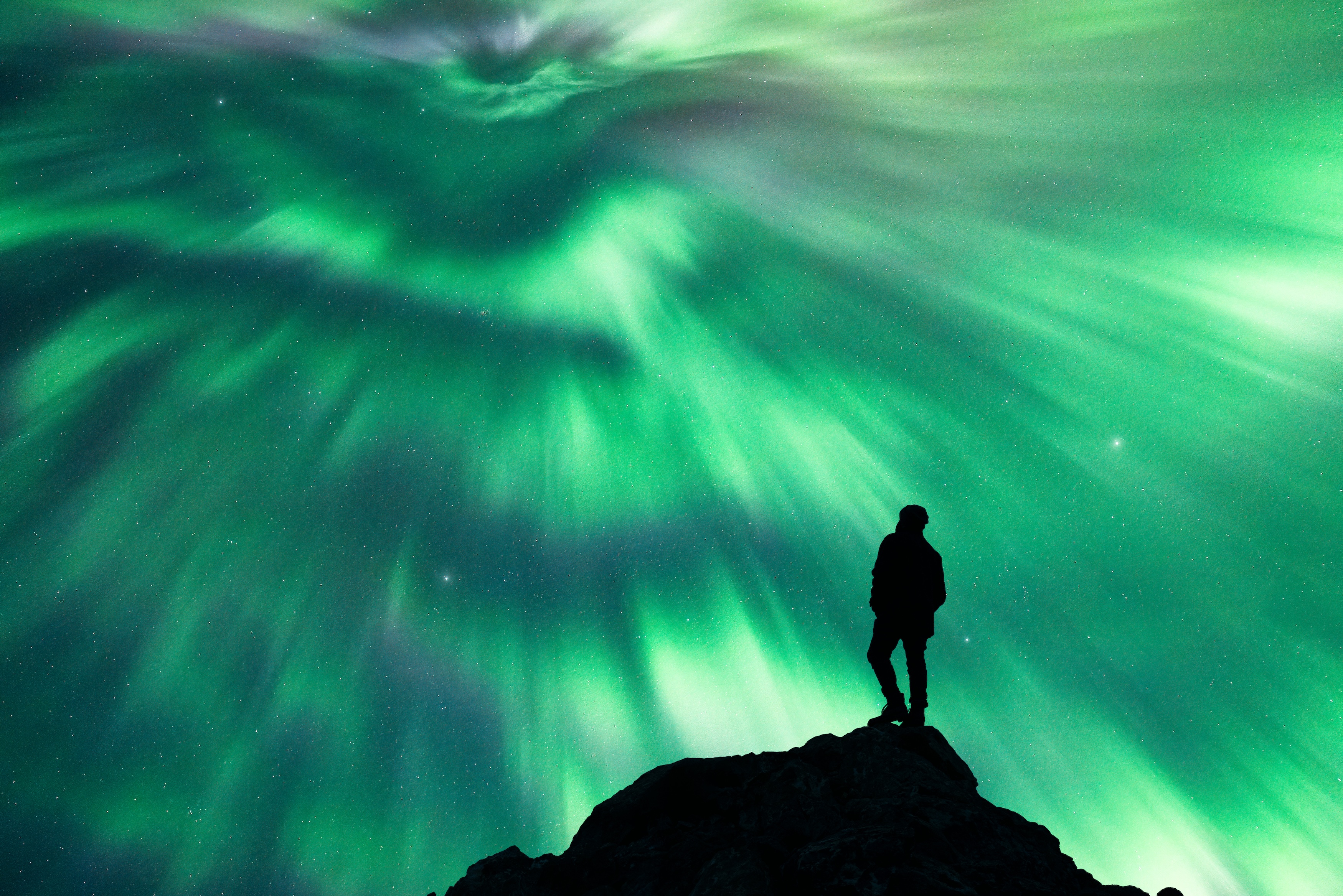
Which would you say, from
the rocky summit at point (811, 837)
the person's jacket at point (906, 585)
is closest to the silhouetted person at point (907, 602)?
the person's jacket at point (906, 585)

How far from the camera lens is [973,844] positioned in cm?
1123

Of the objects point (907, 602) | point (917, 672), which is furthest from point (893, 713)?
point (907, 602)

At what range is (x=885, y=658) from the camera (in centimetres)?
1525

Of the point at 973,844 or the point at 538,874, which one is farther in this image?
the point at 538,874

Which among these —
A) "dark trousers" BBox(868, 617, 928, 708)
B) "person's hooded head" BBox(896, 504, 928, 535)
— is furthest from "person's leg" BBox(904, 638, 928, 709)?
"person's hooded head" BBox(896, 504, 928, 535)

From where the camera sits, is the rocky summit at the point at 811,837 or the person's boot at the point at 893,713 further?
the person's boot at the point at 893,713

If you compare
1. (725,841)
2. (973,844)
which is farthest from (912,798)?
(725,841)

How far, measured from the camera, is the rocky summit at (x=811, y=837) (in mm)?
10695

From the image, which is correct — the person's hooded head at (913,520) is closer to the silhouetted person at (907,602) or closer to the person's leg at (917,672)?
the silhouetted person at (907,602)

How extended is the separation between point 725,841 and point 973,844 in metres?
3.81

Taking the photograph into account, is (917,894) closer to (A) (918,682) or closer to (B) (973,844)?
(B) (973,844)

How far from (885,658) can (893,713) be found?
1.10 metres

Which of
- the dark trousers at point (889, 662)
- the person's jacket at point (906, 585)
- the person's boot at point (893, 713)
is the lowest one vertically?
the person's boot at point (893, 713)

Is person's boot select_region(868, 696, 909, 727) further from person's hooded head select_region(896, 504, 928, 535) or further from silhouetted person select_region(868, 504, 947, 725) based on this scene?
person's hooded head select_region(896, 504, 928, 535)
